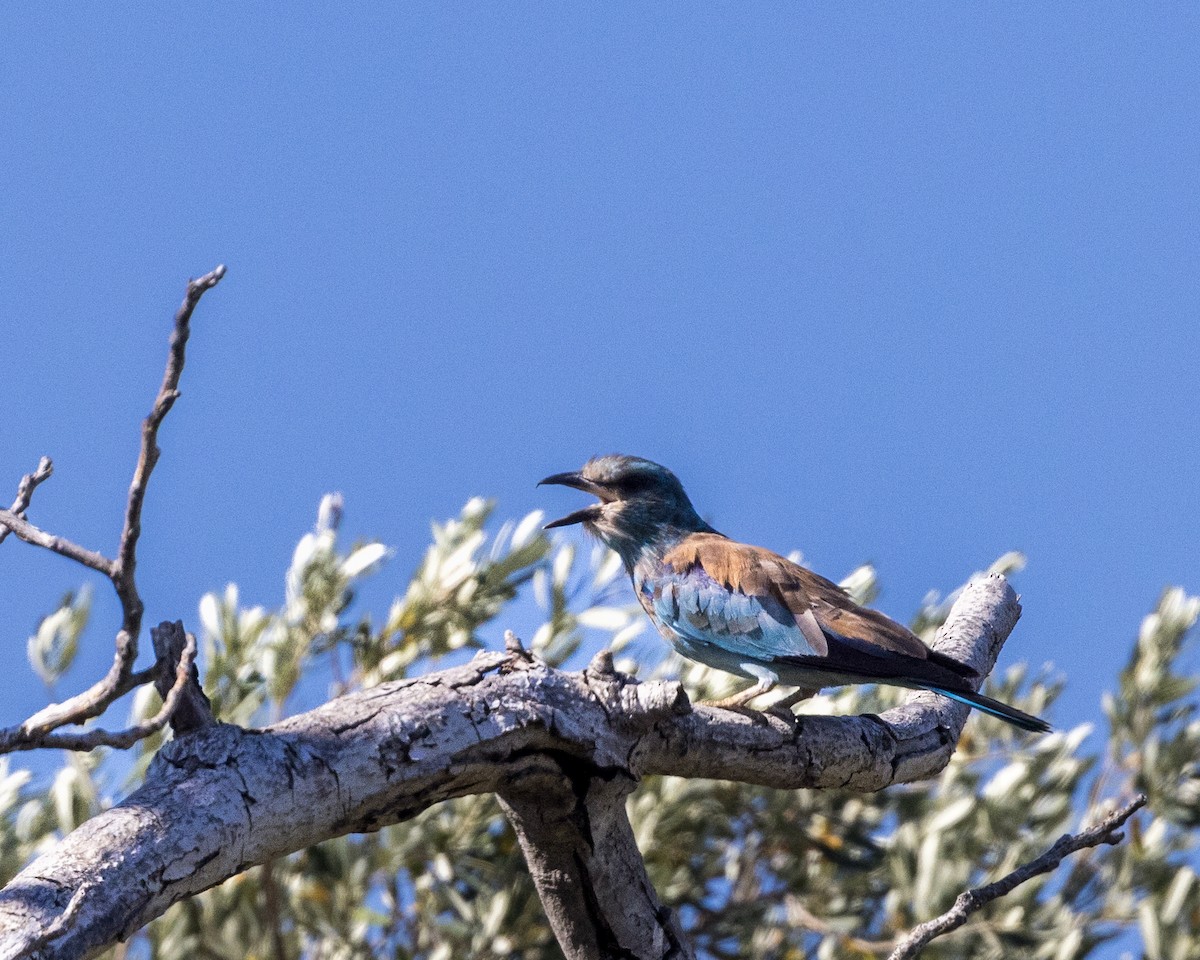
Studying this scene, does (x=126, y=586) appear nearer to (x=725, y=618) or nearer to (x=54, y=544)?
(x=54, y=544)

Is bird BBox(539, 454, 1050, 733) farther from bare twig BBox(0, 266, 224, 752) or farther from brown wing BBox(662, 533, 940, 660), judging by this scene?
bare twig BBox(0, 266, 224, 752)

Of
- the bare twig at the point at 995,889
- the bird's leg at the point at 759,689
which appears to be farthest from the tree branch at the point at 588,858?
the bird's leg at the point at 759,689

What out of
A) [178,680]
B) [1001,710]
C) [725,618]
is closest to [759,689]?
[725,618]

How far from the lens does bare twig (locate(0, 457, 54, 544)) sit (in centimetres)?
288

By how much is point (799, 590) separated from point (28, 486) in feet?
8.03

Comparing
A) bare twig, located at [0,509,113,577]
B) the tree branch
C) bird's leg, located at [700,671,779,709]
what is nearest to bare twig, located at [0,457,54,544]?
bare twig, located at [0,509,113,577]

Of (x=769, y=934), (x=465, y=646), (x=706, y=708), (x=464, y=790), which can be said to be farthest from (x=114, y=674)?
(x=769, y=934)

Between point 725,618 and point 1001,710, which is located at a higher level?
point 725,618

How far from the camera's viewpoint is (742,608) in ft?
15.0

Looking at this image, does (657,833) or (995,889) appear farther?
(657,833)

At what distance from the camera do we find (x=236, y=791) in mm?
2629

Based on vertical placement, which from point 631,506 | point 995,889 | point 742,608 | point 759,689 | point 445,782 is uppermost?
point 631,506

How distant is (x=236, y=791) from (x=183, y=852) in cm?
17

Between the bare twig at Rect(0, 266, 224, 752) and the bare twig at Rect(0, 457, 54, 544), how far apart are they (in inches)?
23.5
